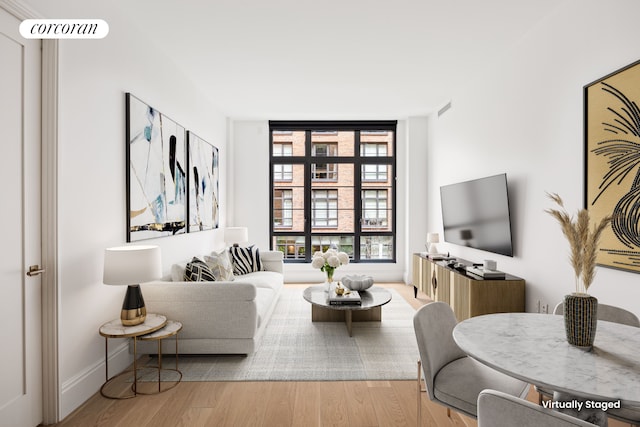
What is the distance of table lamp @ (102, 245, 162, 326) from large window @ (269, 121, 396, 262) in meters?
3.93

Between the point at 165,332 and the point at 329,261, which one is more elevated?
the point at 329,261

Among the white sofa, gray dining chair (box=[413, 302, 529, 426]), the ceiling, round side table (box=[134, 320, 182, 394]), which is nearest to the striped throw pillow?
the white sofa

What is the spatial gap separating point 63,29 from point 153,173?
1.40 meters

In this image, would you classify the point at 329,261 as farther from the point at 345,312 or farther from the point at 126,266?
the point at 126,266

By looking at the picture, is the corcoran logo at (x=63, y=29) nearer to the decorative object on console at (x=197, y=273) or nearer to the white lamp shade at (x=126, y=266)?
the white lamp shade at (x=126, y=266)

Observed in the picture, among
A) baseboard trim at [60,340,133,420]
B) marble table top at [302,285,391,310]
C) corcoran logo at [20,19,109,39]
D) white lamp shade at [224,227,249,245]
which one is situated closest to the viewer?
corcoran logo at [20,19,109,39]

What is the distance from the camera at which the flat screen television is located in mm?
3490

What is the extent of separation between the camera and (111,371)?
2.72 metres

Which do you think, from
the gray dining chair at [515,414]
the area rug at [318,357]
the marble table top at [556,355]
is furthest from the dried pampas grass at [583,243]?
the area rug at [318,357]

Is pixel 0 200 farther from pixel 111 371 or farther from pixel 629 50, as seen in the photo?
pixel 629 50

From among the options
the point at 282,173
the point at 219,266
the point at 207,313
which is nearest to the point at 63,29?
the point at 207,313

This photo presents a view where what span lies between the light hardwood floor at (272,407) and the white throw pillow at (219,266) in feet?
4.20

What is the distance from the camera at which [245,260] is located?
15.8 feet

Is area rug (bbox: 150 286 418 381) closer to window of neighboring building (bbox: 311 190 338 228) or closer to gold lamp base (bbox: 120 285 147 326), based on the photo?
gold lamp base (bbox: 120 285 147 326)
